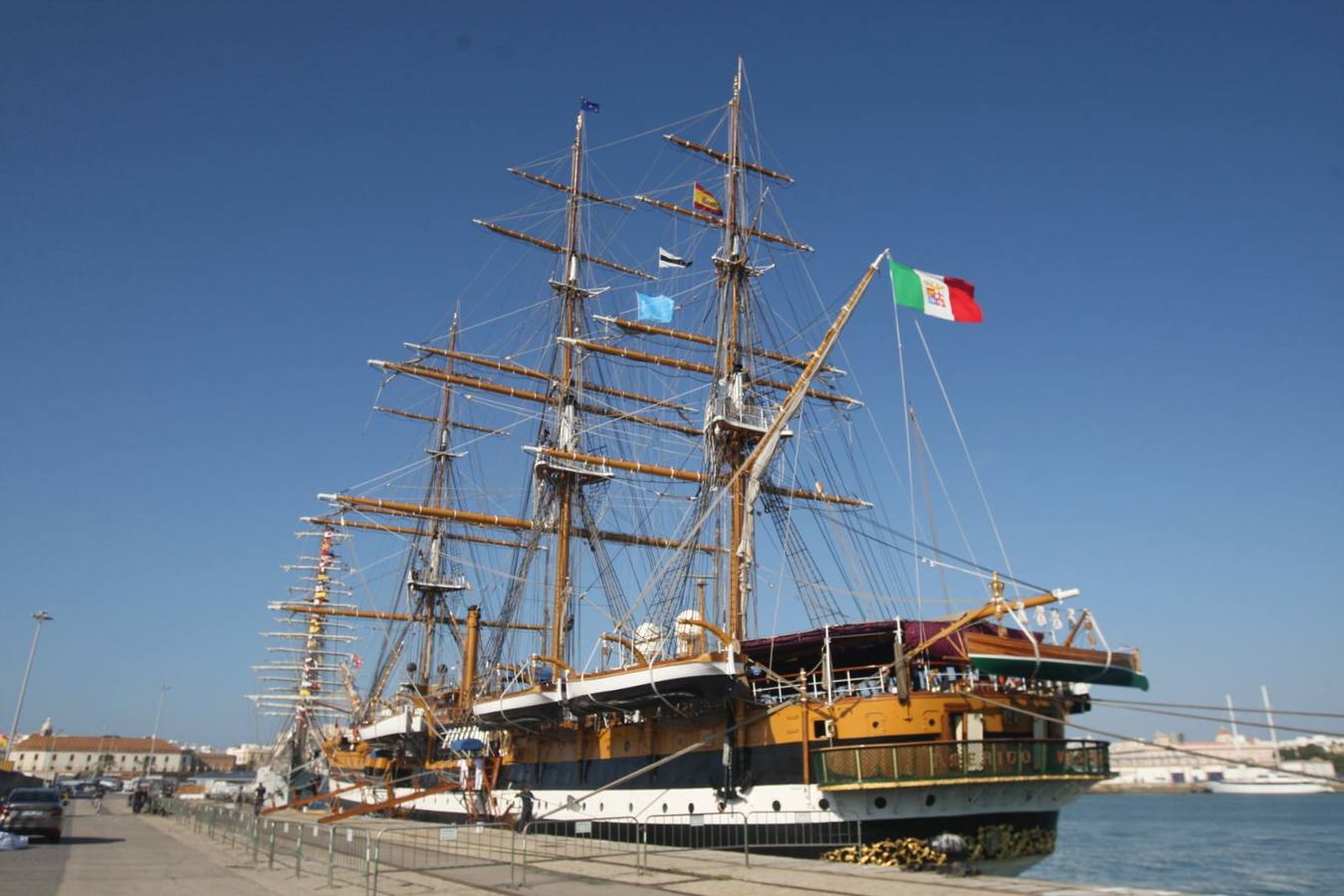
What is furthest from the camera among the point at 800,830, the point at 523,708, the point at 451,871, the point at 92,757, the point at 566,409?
the point at 92,757

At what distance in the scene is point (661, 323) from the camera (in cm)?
4125

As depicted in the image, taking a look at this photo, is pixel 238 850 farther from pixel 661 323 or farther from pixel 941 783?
pixel 661 323

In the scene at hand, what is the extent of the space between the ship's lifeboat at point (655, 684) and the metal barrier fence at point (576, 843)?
302cm

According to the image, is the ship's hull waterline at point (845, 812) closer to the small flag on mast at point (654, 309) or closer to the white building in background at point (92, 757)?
the small flag on mast at point (654, 309)

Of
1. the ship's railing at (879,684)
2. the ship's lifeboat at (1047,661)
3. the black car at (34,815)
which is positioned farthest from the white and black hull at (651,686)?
the black car at (34,815)

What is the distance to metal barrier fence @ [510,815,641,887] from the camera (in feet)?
62.3

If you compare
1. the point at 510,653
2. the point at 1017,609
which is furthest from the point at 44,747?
the point at 1017,609

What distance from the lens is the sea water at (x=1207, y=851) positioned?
3928 centimetres

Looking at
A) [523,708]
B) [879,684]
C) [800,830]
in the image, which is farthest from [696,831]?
[523,708]

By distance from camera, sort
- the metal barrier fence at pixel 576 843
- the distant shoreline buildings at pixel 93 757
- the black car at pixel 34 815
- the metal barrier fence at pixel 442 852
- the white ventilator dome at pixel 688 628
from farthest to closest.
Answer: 1. the distant shoreline buildings at pixel 93 757
2. the white ventilator dome at pixel 688 628
3. the black car at pixel 34 815
4. the metal barrier fence at pixel 442 852
5. the metal barrier fence at pixel 576 843

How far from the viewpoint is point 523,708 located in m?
30.4

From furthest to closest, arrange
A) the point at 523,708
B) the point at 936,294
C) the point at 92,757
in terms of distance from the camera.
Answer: the point at 92,757 → the point at 523,708 → the point at 936,294

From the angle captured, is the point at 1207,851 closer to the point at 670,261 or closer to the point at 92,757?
the point at 670,261

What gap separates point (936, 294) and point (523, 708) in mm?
18145
